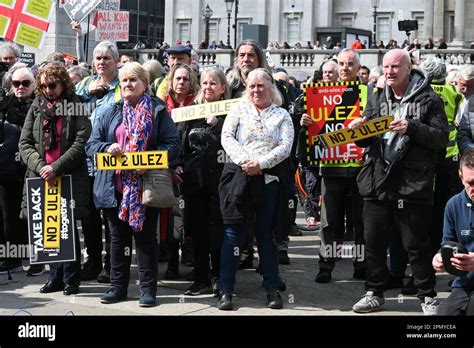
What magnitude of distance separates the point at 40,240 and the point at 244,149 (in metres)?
2.33

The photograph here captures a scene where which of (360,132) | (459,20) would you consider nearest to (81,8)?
(360,132)

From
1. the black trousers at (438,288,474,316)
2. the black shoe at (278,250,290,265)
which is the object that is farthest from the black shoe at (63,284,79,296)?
the black trousers at (438,288,474,316)

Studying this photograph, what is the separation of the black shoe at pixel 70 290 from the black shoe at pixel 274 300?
6.46 ft

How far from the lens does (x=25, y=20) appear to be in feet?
47.8

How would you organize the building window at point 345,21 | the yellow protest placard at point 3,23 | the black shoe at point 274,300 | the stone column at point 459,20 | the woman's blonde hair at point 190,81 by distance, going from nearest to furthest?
the black shoe at point 274,300, the woman's blonde hair at point 190,81, the yellow protest placard at point 3,23, the stone column at point 459,20, the building window at point 345,21

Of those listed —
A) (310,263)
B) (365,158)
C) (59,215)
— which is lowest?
(310,263)

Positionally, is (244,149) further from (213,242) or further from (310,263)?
(310,263)

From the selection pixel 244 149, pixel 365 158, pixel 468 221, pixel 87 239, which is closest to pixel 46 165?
pixel 87 239

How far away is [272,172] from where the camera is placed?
29.3 ft

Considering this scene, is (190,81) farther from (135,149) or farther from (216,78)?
(135,149)

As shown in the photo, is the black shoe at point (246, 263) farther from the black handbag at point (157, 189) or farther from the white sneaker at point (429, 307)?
the white sneaker at point (429, 307)

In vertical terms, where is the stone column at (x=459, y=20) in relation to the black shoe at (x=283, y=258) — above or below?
above

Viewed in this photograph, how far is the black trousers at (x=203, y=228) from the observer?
9555mm

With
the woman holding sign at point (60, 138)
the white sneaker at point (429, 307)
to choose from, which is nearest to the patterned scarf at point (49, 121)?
the woman holding sign at point (60, 138)
